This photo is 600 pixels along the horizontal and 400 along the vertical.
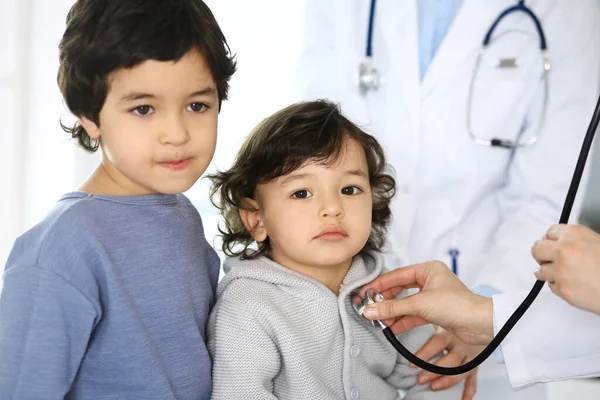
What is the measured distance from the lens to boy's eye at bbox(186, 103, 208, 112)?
100cm

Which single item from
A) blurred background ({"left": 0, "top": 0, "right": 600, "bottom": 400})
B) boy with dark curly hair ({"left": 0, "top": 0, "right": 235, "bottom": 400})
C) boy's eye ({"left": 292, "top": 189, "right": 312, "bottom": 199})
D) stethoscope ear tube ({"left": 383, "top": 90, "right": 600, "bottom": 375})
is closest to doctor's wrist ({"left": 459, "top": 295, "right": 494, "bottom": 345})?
stethoscope ear tube ({"left": 383, "top": 90, "right": 600, "bottom": 375})

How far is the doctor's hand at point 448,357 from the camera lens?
127 centimetres

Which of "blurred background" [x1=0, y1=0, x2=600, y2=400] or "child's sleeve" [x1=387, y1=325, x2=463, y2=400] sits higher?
"blurred background" [x1=0, y1=0, x2=600, y2=400]

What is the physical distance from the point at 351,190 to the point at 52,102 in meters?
0.95

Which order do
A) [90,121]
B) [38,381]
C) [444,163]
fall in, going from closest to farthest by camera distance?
[38,381]
[90,121]
[444,163]

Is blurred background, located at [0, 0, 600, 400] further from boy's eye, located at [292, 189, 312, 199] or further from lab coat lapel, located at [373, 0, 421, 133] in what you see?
boy's eye, located at [292, 189, 312, 199]

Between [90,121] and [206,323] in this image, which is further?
[206,323]

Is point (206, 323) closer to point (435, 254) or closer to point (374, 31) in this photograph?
point (435, 254)

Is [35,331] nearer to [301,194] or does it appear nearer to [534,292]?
[301,194]

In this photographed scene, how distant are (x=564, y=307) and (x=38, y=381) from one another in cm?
76

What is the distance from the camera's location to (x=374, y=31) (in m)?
1.77

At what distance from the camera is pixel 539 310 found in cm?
111

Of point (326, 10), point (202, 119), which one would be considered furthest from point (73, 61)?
point (326, 10)

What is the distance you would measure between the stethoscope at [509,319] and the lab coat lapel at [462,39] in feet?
2.31
